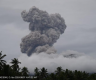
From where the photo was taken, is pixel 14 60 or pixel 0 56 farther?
pixel 14 60

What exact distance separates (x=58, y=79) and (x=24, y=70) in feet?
78.2

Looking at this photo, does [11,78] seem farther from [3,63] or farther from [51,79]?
[51,79]

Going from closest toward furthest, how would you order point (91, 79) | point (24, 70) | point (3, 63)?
point (3, 63) < point (91, 79) < point (24, 70)

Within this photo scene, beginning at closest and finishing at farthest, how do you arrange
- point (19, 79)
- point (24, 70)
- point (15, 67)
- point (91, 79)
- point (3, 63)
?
point (3, 63) < point (19, 79) < point (15, 67) < point (91, 79) < point (24, 70)

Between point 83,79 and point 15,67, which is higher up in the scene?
point 15,67

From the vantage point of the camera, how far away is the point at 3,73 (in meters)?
82.1

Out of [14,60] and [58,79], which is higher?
[14,60]

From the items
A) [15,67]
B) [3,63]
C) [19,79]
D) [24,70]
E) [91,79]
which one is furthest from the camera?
[24,70]

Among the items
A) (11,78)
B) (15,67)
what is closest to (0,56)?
(11,78)

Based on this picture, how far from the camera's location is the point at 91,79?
113438 mm

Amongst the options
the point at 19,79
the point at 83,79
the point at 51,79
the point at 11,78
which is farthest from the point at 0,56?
the point at 83,79

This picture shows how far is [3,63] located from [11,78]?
24.2 ft

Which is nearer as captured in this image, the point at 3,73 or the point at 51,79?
the point at 3,73

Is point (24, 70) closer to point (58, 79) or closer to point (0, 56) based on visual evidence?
point (58, 79)
